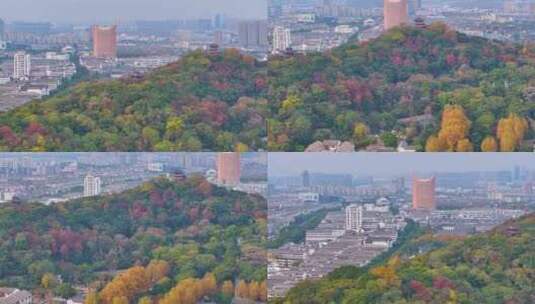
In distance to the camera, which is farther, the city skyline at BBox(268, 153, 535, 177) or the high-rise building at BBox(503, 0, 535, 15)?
the high-rise building at BBox(503, 0, 535, 15)

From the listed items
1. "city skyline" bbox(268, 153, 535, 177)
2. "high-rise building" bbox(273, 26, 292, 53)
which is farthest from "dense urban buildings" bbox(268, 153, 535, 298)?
"high-rise building" bbox(273, 26, 292, 53)

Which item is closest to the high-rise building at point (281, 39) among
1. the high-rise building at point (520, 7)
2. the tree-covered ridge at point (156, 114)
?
the tree-covered ridge at point (156, 114)

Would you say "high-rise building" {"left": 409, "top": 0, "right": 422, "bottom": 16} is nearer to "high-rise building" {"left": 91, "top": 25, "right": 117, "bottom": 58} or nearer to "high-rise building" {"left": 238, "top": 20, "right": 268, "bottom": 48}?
"high-rise building" {"left": 238, "top": 20, "right": 268, "bottom": 48}

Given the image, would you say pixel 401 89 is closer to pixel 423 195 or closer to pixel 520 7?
pixel 423 195

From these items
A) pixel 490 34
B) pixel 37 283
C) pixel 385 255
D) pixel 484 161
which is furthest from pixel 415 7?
pixel 37 283

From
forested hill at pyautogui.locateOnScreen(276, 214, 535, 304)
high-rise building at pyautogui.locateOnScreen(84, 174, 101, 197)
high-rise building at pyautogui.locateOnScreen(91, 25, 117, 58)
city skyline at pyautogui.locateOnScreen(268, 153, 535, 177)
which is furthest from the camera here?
high-rise building at pyautogui.locateOnScreen(91, 25, 117, 58)

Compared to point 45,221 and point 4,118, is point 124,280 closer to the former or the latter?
point 45,221
